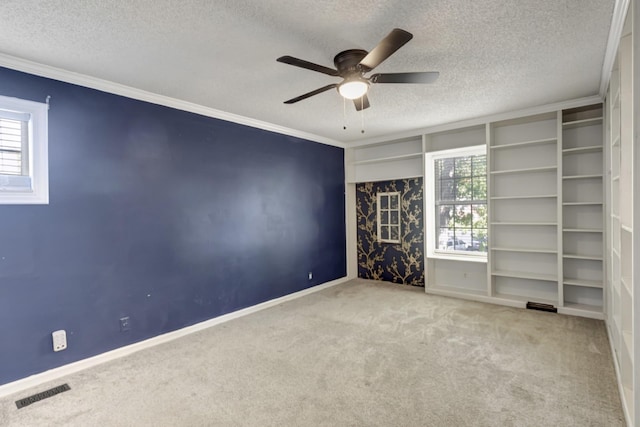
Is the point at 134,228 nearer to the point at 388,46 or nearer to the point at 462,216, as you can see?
the point at 388,46

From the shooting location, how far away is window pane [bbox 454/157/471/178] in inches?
189

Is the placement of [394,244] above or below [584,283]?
above

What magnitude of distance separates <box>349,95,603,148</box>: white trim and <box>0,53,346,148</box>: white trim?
5.79 feet

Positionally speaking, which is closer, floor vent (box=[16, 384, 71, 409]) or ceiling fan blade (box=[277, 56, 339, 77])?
ceiling fan blade (box=[277, 56, 339, 77])

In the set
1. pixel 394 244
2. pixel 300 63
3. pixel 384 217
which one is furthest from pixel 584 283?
pixel 300 63

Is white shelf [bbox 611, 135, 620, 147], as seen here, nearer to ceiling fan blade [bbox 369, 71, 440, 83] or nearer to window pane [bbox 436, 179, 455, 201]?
ceiling fan blade [bbox 369, 71, 440, 83]

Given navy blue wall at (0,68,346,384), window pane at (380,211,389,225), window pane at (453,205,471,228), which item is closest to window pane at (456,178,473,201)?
window pane at (453,205,471,228)

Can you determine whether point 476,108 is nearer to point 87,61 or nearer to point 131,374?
point 87,61

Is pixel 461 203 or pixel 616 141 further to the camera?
pixel 461 203

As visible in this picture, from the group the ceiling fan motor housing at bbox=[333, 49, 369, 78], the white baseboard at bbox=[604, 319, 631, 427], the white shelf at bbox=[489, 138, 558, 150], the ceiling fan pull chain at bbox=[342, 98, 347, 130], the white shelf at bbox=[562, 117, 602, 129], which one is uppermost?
the ceiling fan pull chain at bbox=[342, 98, 347, 130]

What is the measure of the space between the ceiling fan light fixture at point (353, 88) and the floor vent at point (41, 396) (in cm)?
311

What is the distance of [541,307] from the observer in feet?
12.9

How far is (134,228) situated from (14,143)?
1101 mm

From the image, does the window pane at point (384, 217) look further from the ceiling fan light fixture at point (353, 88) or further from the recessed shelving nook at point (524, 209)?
the ceiling fan light fixture at point (353, 88)
